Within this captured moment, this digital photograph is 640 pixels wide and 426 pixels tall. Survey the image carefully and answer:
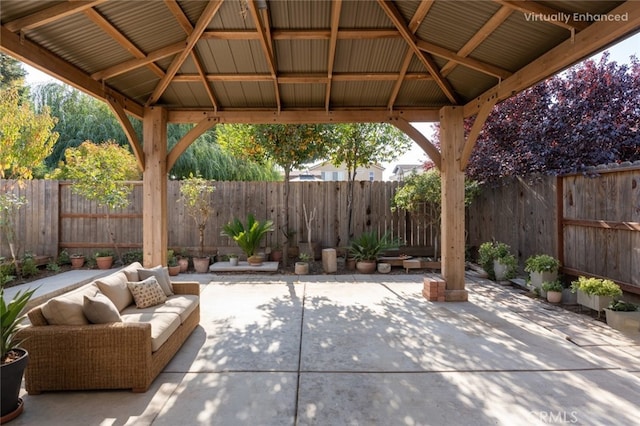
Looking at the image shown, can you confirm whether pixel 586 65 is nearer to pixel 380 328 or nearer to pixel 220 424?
pixel 380 328

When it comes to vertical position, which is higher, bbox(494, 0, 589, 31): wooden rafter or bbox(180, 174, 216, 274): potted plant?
bbox(494, 0, 589, 31): wooden rafter

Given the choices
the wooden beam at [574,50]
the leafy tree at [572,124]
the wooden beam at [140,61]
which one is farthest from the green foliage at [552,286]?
the wooden beam at [140,61]

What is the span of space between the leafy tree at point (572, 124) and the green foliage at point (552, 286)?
5.37 ft

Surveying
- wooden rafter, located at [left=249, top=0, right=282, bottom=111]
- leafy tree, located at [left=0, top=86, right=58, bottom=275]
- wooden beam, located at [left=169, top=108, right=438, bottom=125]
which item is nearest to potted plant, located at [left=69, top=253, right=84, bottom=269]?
leafy tree, located at [left=0, top=86, right=58, bottom=275]

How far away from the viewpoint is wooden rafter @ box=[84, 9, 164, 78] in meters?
3.10

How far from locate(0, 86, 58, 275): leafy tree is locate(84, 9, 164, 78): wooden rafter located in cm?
303

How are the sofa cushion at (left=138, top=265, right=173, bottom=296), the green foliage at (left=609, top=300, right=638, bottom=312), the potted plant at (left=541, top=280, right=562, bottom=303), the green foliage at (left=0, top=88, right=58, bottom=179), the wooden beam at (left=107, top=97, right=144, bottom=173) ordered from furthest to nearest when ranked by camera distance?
the green foliage at (left=0, top=88, right=58, bottom=179), the potted plant at (left=541, top=280, right=562, bottom=303), the wooden beam at (left=107, top=97, right=144, bottom=173), the green foliage at (left=609, top=300, right=638, bottom=312), the sofa cushion at (left=138, top=265, right=173, bottom=296)

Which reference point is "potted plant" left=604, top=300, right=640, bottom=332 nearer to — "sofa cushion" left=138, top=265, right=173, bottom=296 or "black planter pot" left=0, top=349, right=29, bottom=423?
"sofa cushion" left=138, top=265, right=173, bottom=296

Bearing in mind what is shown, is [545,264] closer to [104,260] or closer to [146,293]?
[146,293]

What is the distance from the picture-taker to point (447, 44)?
3.95 meters

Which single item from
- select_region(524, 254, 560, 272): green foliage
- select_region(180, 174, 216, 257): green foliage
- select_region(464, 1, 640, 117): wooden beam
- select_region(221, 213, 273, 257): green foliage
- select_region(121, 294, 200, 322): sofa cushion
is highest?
select_region(464, 1, 640, 117): wooden beam

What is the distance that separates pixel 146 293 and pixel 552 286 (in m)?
5.23

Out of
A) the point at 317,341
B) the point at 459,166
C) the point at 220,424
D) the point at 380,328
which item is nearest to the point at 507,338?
the point at 380,328

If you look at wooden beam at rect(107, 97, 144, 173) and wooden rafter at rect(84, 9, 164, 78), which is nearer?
wooden rafter at rect(84, 9, 164, 78)
